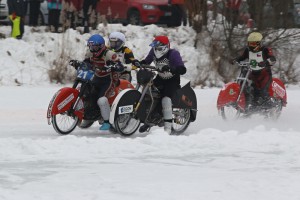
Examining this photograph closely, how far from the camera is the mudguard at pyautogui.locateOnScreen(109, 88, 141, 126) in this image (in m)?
13.7

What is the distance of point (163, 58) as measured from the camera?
14219 mm

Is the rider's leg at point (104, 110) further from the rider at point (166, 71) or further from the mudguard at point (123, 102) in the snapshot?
the rider at point (166, 71)

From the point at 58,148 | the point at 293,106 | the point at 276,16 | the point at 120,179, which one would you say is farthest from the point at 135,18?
the point at 120,179

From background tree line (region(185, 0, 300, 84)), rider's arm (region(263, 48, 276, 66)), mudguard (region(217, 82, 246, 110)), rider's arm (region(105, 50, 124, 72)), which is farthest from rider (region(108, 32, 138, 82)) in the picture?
background tree line (region(185, 0, 300, 84))

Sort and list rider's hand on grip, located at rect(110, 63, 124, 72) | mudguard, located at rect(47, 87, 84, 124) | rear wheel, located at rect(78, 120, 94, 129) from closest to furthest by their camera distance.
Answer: mudguard, located at rect(47, 87, 84, 124) → rider's hand on grip, located at rect(110, 63, 124, 72) → rear wheel, located at rect(78, 120, 94, 129)

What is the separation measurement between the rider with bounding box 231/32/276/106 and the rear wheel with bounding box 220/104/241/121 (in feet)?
1.42

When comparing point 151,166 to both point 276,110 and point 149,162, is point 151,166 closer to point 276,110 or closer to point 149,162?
point 149,162

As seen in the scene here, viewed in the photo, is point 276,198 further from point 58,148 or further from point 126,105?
point 126,105

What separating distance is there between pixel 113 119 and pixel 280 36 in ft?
42.8

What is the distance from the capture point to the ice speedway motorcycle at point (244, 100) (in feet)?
54.5

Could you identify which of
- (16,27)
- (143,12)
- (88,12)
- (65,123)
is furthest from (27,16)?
(65,123)

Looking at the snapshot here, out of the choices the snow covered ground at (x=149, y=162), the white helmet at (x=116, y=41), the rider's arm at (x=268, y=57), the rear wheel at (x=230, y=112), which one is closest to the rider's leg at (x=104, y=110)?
the snow covered ground at (x=149, y=162)

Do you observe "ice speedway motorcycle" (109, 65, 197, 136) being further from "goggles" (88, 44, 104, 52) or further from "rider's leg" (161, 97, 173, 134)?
"goggles" (88, 44, 104, 52)

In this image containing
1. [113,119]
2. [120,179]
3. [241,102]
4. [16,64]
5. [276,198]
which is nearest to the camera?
[276,198]
